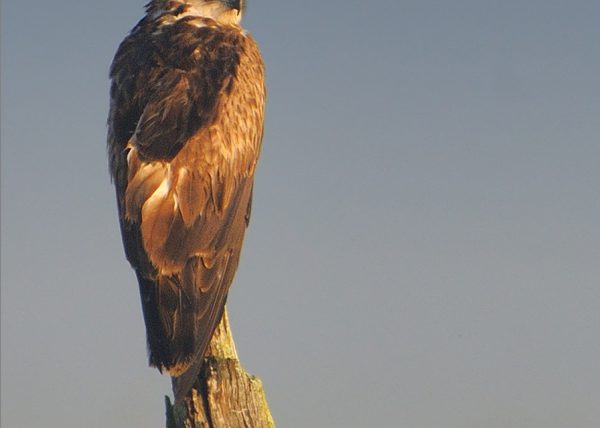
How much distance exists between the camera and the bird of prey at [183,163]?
323 inches

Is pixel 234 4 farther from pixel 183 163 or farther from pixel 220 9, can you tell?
pixel 183 163

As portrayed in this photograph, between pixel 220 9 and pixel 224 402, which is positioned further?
pixel 220 9

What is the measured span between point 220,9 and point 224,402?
4681mm

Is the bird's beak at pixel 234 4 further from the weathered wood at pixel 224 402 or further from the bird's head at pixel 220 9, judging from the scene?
the weathered wood at pixel 224 402

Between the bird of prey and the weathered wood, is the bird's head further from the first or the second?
the weathered wood

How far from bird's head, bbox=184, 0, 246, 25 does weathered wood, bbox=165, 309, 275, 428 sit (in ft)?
13.8

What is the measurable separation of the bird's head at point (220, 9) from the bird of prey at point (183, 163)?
0.18m

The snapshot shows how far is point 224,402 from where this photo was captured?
25.8 feet

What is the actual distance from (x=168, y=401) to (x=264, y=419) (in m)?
0.78

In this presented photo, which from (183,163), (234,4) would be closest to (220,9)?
(234,4)

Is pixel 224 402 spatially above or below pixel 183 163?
below

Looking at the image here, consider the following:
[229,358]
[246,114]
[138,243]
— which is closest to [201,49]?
[246,114]

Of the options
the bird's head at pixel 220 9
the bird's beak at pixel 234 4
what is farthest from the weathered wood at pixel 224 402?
the bird's beak at pixel 234 4

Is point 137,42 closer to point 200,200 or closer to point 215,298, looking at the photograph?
point 200,200
